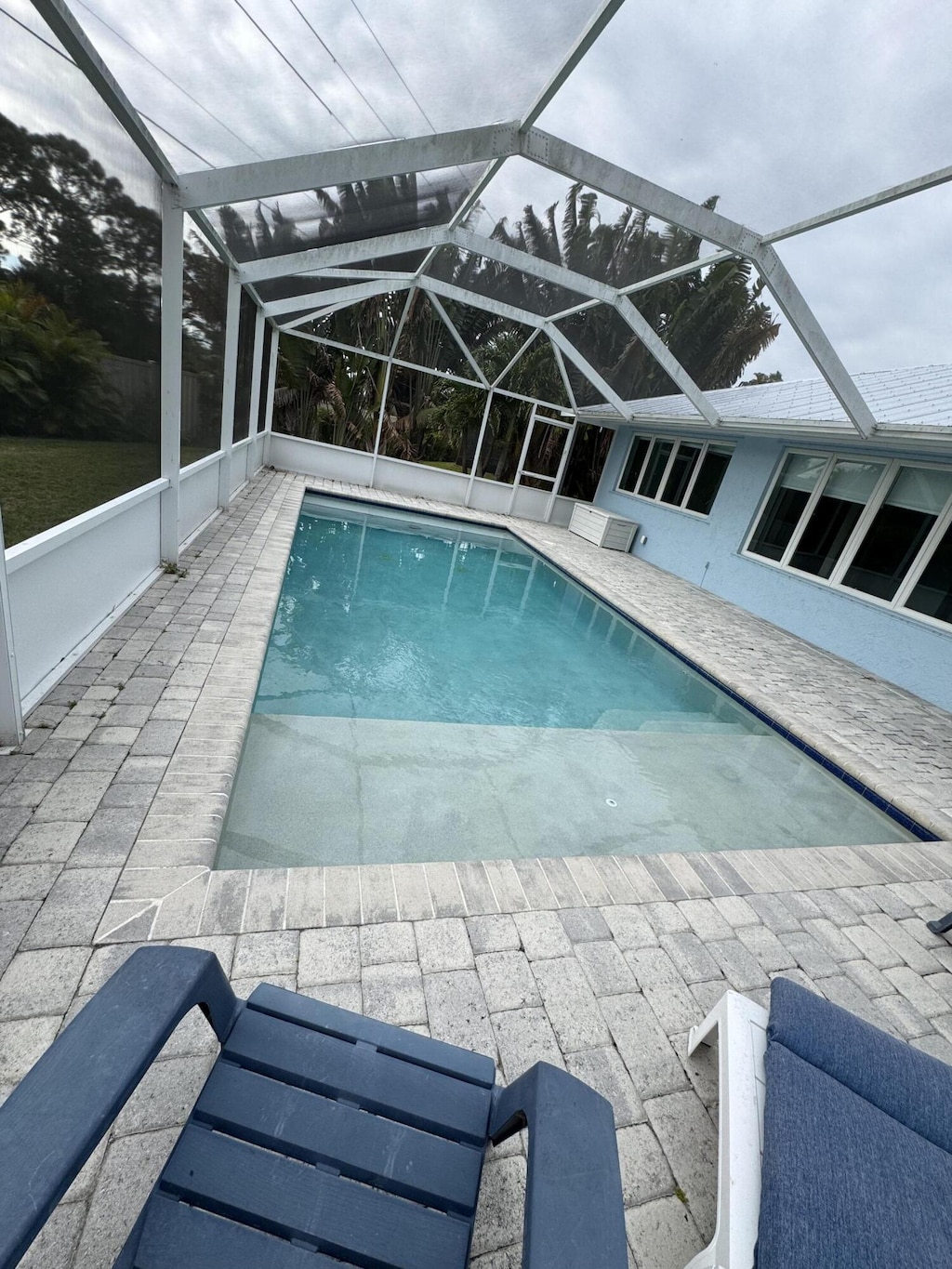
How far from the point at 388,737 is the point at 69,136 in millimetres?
3793

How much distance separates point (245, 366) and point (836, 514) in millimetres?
9045

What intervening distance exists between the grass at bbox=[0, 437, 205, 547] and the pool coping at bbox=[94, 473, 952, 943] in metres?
1.25

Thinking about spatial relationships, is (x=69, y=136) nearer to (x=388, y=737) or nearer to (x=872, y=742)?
(x=388, y=737)

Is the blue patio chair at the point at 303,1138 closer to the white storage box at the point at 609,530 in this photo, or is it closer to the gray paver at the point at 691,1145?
the gray paver at the point at 691,1145

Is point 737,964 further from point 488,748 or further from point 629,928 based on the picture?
point 488,748

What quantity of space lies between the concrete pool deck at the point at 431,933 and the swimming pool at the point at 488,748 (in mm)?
484

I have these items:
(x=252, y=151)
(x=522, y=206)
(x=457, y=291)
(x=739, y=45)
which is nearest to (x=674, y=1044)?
(x=739, y=45)

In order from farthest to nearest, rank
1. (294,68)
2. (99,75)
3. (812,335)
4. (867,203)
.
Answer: (812,335), (867,203), (294,68), (99,75)

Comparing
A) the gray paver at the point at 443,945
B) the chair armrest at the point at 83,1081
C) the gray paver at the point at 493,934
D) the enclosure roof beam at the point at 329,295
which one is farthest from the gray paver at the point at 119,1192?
the enclosure roof beam at the point at 329,295

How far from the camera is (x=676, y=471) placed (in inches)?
445

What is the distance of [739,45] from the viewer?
281cm

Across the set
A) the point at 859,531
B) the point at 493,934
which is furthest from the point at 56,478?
the point at 859,531

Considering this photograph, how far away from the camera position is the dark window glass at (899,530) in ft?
21.9

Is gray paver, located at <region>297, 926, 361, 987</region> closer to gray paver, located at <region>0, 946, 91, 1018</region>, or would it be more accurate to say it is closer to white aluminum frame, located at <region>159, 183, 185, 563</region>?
gray paver, located at <region>0, 946, 91, 1018</region>
